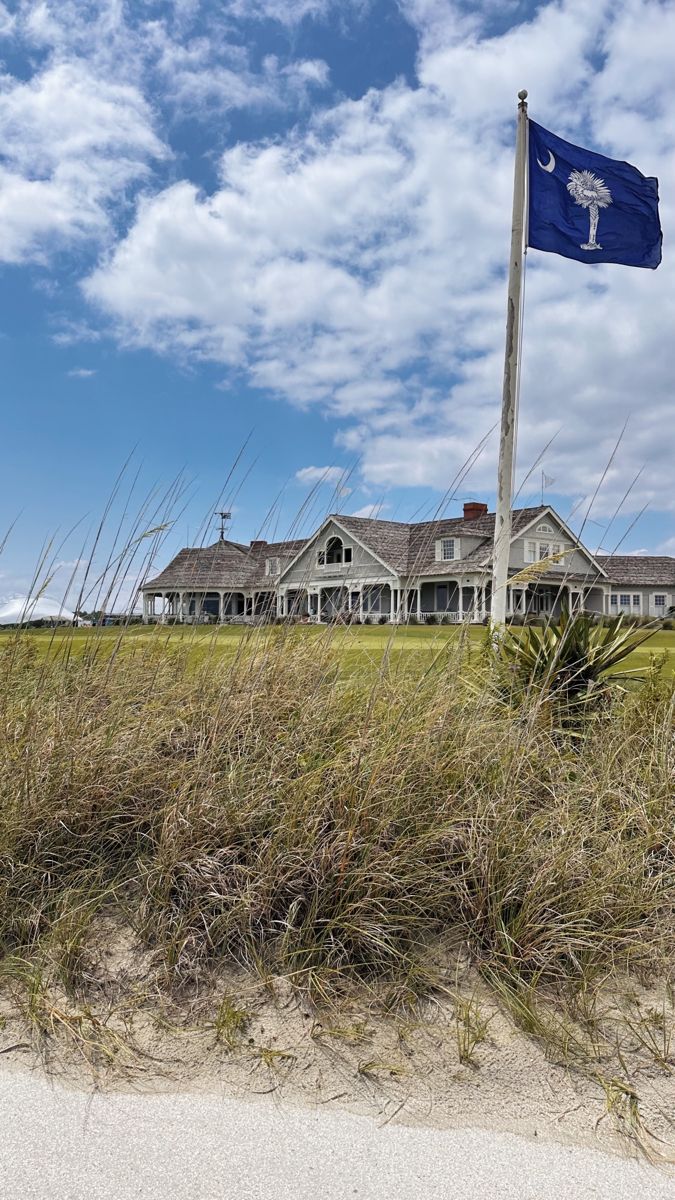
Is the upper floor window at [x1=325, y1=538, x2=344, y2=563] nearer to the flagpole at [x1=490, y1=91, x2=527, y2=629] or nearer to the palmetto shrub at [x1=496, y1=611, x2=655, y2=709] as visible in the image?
the flagpole at [x1=490, y1=91, x2=527, y2=629]

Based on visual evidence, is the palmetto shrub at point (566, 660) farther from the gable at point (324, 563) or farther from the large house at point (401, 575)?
the gable at point (324, 563)

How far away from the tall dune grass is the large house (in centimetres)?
118

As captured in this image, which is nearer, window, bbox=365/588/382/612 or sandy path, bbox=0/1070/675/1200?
sandy path, bbox=0/1070/675/1200

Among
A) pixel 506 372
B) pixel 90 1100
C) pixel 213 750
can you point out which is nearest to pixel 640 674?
pixel 506 372

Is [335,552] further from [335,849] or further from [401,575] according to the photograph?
[335,849]

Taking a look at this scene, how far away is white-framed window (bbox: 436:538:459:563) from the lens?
36.6 m

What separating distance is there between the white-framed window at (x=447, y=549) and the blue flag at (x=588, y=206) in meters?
28.0

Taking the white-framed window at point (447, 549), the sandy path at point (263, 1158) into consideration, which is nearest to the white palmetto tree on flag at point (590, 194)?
the sandy path at point (263, 1158)

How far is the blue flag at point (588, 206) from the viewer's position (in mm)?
7781

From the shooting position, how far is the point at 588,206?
807 cm

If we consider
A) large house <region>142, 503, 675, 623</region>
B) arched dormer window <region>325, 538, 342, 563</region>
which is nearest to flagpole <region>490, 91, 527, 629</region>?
large house <region>142, 503, 675, 623</region>

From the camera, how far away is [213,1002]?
3.00m

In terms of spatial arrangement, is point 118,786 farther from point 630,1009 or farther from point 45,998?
point 630,1009

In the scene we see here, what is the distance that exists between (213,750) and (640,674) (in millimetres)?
5495
